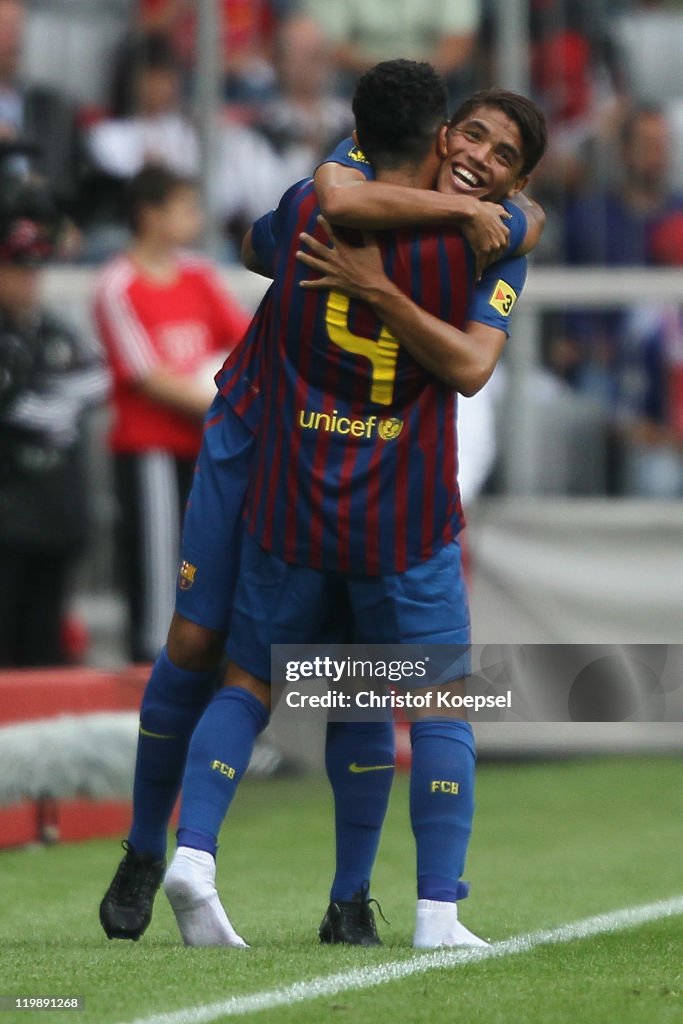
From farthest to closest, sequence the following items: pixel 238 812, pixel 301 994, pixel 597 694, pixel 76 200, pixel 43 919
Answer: pixel 76 200 → pixel 597 694 → pixel 238 812 → pixel 43 919 → pixel 301 994

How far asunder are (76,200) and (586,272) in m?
2.38

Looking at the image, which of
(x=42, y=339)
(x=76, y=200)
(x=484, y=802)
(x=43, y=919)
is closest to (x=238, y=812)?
(x=484, y=802)

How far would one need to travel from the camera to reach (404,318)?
3.86m

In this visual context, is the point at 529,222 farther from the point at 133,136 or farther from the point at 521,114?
the point at 133,136

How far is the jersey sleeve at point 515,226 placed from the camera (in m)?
3.99

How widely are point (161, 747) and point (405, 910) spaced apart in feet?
3.28

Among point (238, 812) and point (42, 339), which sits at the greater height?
point (42, 339)

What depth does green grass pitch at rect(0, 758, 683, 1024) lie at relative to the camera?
3.33m

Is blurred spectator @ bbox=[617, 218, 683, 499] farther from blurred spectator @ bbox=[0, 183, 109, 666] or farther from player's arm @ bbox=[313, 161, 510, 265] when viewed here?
player's arm @ bbox=[313, 161, 510, 265]

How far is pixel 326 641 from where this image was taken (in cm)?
409

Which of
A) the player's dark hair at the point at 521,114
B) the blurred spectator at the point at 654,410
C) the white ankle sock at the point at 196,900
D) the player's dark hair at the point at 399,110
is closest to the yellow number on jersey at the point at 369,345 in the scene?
the player's dark hair at the point at 399,110

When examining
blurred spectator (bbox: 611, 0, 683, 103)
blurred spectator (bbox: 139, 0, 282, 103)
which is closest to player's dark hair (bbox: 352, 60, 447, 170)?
blurred spectator (bbox: 139, 0, 282, 103)

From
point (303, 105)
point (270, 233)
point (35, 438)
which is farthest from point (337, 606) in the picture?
point (303, 105)

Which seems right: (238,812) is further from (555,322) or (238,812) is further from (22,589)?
(555,322)
